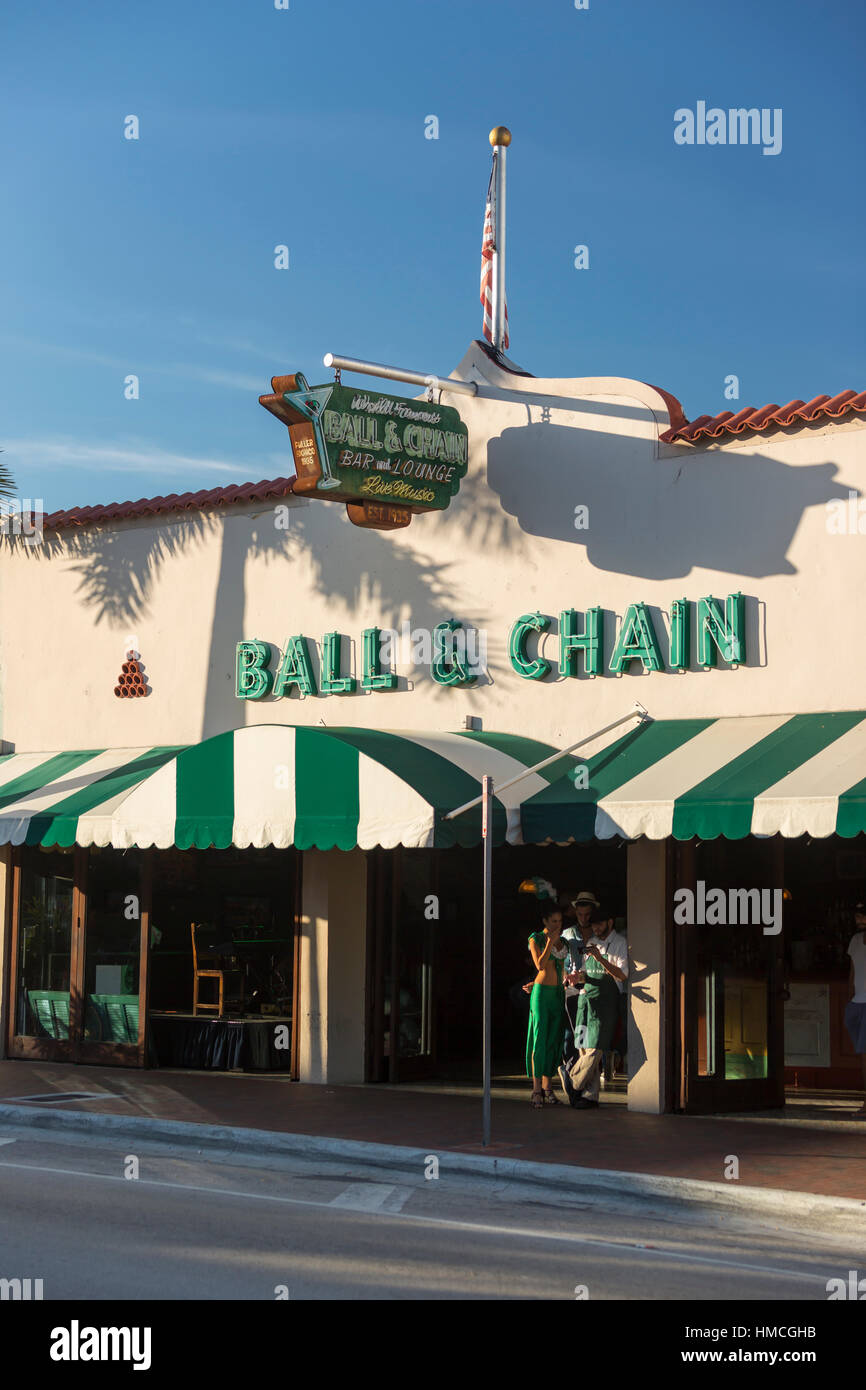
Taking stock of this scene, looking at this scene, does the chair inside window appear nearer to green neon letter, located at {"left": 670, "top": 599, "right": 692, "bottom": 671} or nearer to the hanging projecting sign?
the hanging projecting sign

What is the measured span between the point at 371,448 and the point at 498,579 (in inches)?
74.7

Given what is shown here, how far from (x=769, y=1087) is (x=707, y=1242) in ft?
18.7

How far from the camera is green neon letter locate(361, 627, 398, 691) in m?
17.0

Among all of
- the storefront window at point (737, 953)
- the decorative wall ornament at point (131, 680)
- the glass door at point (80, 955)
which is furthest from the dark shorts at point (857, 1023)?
the decorative wall ornament at point (131, 680)

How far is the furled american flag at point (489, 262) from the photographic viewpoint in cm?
1844

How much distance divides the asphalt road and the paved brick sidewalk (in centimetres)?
83

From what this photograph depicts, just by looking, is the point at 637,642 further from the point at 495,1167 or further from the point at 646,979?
the point at 495,1167

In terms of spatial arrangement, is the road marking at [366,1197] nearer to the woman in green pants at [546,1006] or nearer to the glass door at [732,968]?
the woman in green pants at [546,1006]

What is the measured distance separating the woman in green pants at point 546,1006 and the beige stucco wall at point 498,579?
6.95 ft

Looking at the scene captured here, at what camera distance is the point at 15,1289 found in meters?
7.41

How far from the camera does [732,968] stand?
1488 centimetres

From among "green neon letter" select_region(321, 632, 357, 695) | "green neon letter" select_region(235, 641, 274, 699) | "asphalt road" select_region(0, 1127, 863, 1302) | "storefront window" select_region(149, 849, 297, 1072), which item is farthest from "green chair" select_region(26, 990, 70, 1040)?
"asphalt road" select_region(0, 1127, 863, 1302)
